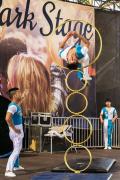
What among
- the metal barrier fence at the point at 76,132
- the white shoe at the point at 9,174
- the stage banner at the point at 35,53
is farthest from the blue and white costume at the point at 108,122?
the white shoe at the point at 9,174

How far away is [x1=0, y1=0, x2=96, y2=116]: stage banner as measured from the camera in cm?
1808

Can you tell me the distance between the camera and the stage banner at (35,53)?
18.1 m

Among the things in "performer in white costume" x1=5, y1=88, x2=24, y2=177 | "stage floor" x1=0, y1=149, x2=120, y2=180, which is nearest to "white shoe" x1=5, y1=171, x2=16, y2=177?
"performer in white costume" x1=5, y1=88, x2=24, y2=177

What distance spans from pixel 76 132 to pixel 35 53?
327 centimetres

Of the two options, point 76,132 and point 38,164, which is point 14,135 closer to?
point 38,164

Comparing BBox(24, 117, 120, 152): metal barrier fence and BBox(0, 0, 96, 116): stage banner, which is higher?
BBox(0, 0, 96, 116): stage banner

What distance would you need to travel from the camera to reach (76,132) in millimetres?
19219

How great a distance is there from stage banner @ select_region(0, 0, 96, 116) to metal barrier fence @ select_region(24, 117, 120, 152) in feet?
1.69

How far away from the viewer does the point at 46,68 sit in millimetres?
18906

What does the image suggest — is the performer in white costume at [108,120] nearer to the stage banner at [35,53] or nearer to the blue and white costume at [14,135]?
the stage banner at [35,53]

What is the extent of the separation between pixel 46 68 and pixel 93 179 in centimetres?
921

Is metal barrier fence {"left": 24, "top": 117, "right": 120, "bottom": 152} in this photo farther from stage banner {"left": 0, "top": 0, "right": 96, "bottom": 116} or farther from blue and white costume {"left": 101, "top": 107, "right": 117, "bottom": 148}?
blue and white costume {"left": 101, "top": 107, "right": 117, "bottom": 148}

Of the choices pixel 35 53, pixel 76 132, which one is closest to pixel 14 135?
pixel 35 53

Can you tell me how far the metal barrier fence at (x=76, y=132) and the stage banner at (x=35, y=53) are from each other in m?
0.51
